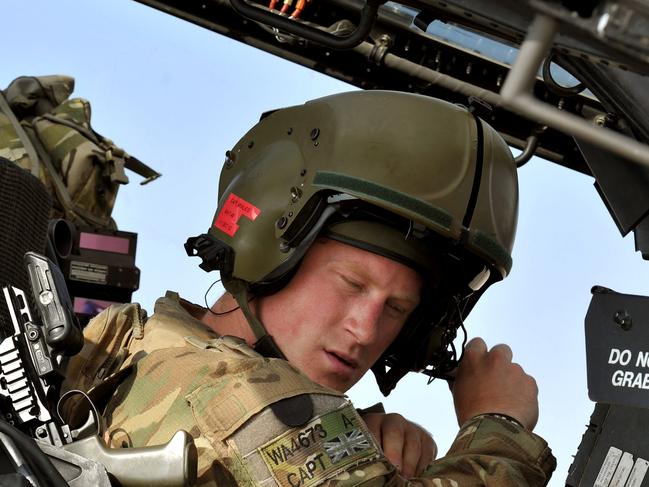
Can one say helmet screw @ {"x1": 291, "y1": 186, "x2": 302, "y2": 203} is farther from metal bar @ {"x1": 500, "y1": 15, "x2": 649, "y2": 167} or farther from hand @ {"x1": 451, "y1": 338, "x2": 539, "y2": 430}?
metal bar @ {"x1": 500, "y1": 15, "x2": 649, "y2": 167}

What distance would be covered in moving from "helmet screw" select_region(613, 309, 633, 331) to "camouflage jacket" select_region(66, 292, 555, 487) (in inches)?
19.3

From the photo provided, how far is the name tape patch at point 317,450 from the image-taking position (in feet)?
10.2

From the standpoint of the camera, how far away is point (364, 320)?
3.68 metres

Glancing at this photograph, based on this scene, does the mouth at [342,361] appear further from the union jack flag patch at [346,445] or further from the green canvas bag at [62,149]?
the green canvas bag at [62,149]

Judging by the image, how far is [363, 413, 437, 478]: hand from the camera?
12.1 ft

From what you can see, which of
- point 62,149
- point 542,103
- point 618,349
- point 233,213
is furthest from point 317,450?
point 62,149

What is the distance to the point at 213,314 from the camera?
3982 millimetres

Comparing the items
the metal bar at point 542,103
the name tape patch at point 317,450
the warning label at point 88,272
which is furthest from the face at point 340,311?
the metal bar at point 542,103

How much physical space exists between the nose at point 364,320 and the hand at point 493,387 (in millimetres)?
295

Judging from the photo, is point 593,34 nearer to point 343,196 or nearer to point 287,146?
point 343,196

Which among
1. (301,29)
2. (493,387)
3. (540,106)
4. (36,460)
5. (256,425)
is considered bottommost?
(36,460)

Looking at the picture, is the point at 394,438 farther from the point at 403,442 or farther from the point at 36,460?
the point at 36,460

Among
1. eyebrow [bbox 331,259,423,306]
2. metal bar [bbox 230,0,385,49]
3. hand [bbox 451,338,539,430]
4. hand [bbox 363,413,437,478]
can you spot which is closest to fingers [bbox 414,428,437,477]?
hand [bbox 363,413,437,478]

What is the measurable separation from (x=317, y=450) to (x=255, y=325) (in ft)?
2.38
